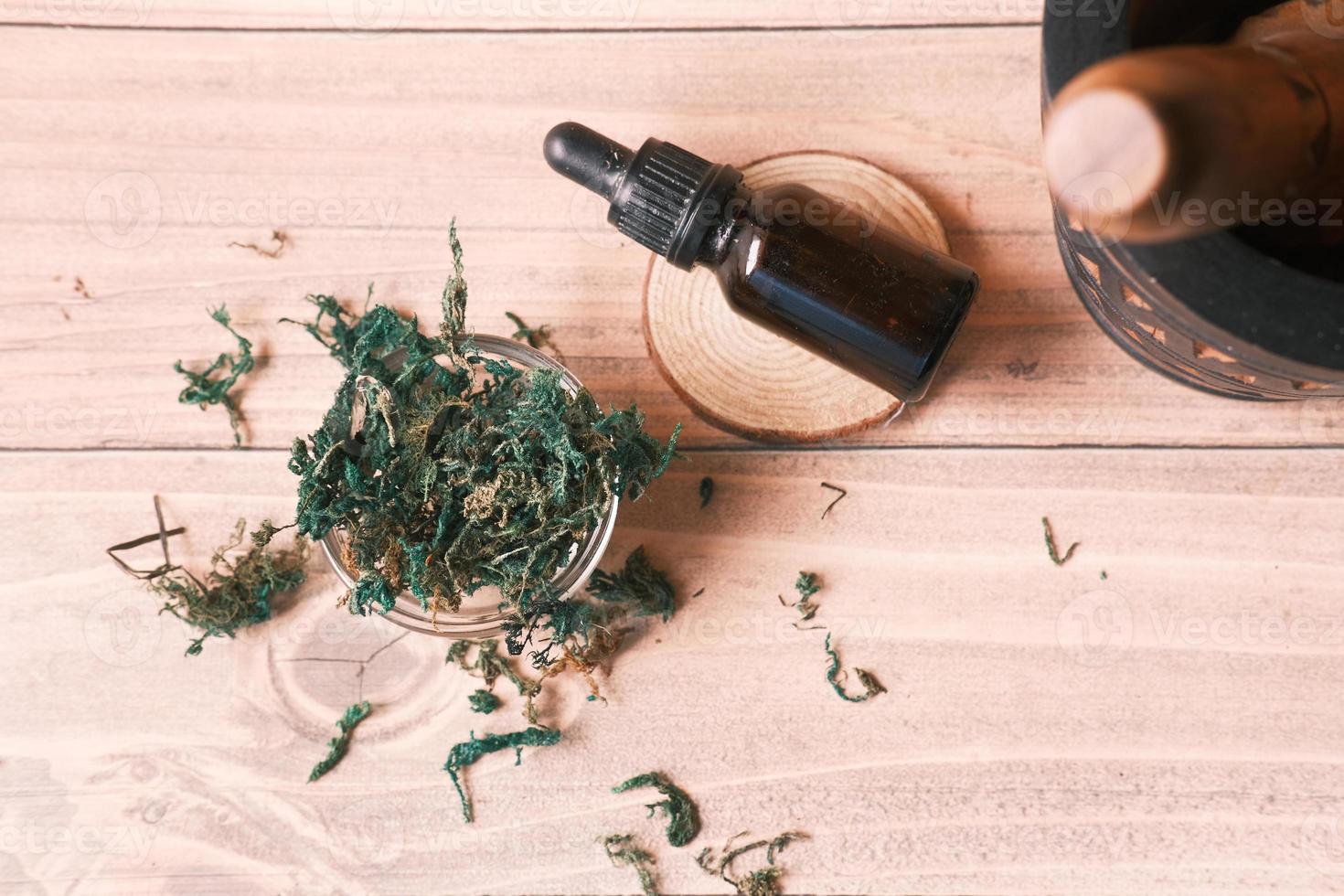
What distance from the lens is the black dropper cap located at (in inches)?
31.0

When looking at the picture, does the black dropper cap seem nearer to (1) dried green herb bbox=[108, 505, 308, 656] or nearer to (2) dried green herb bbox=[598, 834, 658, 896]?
(1) dried green herb bbox=[108, 505, 308, 656]

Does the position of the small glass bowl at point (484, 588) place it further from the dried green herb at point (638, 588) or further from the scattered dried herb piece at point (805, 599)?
the scattered dried herb piece at point (805, 599)

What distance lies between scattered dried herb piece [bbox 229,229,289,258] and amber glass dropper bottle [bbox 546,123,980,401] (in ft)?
1.16

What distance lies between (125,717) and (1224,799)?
1.12m

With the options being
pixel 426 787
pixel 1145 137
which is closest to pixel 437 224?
pixel 426 787

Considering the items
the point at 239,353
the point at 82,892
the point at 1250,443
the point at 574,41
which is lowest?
the point at 82,892

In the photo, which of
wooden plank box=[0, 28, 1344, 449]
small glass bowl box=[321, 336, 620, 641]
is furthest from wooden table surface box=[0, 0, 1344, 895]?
small glass bowl box=[321, 336, 620, 641]

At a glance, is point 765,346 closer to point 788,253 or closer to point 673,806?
point 788,253

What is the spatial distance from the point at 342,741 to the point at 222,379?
40 cm

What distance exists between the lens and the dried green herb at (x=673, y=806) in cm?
92

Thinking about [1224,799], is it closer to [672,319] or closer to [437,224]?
[672,319]

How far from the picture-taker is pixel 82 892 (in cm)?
96

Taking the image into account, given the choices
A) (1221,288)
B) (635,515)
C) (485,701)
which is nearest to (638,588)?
(635,515)

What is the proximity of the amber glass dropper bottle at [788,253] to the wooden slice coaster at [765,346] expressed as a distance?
0.09 metres
